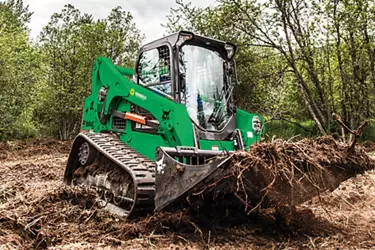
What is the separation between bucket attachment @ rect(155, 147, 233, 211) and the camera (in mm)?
3475

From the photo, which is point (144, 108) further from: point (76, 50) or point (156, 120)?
point (76, 50)

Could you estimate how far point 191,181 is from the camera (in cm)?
361

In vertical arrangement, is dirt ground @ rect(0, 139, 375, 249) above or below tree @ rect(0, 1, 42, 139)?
below

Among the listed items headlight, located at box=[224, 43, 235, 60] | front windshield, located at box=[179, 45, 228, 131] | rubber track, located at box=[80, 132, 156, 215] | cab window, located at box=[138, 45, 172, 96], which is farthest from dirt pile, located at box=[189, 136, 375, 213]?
headlight, located at box=[224, 43, 235, 60]

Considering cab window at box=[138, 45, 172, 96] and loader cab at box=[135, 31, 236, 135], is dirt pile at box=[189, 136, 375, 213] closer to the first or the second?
loader cab at box=[135, 31, 236, 135]

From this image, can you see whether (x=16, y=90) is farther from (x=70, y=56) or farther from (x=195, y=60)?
(x=195, y=60)

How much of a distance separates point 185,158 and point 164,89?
3.72ft

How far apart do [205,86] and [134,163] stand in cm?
147

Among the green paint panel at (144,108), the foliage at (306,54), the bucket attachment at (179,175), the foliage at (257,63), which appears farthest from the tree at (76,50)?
the bucket attachment at (179,175)

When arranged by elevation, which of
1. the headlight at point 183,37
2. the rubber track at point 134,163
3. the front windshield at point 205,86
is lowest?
the rubber track at point 134,163

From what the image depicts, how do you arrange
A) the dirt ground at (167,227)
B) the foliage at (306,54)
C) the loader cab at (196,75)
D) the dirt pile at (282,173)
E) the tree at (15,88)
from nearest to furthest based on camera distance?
the dirt pile at (282,173) → the dirt ground at (167,227) → the loader cab at (196,75) → the foliage at (306,54) → the tree at (15,88)

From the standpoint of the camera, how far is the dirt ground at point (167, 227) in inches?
146

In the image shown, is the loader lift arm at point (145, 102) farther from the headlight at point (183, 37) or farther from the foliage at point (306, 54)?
the foliage at point (306, 54)

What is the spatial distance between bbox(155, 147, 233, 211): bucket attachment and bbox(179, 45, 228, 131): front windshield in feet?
4.39
